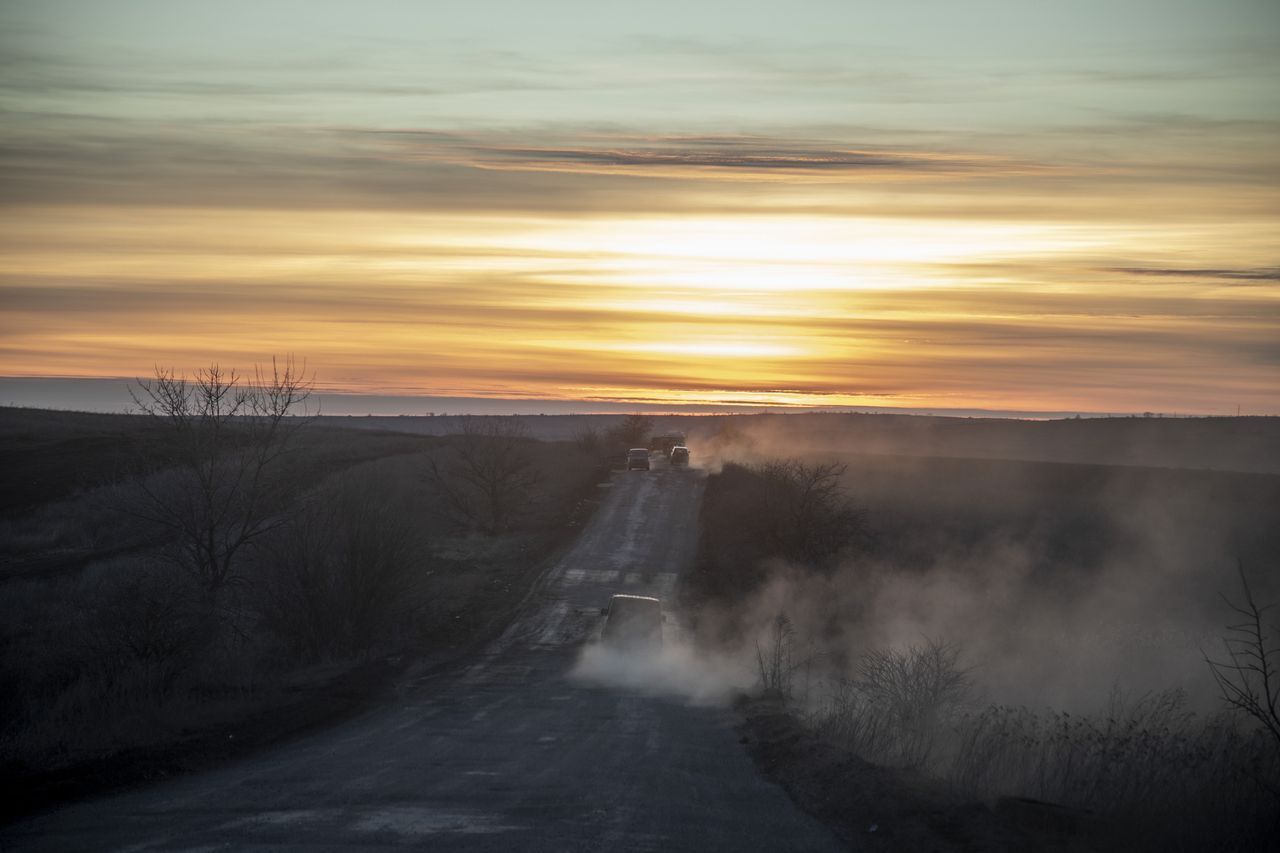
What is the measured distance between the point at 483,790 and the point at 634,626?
13.6 metres

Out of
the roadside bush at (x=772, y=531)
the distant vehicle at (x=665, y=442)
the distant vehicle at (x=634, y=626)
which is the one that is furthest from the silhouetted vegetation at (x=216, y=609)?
the distant vehicle at (x=665, y=442)

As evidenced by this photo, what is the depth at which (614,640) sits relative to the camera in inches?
1063

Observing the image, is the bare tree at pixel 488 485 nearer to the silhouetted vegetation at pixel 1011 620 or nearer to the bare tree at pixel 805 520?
the silhouetted vegetation at pixel 1011 620

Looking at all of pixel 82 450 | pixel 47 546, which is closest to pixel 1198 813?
pixel 47 546

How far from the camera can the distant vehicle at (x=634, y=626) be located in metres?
26.9

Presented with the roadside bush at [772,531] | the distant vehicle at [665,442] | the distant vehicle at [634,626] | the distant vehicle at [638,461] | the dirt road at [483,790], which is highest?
the distant vehicle at [665,442]

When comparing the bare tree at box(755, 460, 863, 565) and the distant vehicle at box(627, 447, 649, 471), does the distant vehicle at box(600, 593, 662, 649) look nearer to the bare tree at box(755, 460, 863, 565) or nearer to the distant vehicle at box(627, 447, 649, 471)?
the bare tree at box(755, 460, 863, 565)

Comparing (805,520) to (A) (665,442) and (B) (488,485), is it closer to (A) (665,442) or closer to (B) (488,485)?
(B) (488,485)

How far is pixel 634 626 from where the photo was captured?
27.0 meters

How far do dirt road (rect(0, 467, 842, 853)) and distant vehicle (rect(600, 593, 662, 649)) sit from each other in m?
3.56

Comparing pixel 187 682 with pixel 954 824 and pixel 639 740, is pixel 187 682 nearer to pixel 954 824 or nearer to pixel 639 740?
pixel 639 740

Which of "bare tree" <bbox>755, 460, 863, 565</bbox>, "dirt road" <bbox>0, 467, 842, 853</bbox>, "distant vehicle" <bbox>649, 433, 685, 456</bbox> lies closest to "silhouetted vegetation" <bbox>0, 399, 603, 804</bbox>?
"dirt road" <bbox>0, 467, 842, 853</bbox>

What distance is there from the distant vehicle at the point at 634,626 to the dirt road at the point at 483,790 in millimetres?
3563

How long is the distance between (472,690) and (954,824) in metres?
13.6
